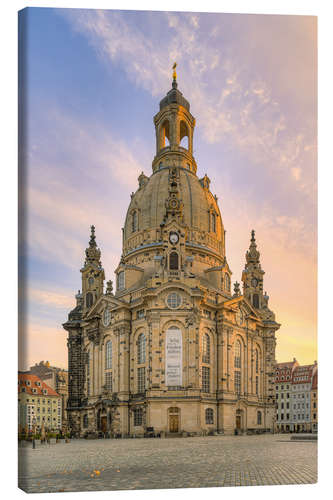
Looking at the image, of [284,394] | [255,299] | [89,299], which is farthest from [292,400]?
[89,299]

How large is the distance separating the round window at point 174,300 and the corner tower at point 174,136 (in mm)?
22124

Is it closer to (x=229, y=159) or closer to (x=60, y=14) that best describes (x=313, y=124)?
(x=229, y=159)

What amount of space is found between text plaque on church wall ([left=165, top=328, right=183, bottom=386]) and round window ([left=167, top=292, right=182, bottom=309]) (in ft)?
7.14

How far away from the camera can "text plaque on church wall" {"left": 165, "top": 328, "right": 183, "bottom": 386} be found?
4725cm

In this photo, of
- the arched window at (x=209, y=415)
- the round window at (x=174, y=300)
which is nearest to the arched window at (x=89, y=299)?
the round window at (x=174, y=300)

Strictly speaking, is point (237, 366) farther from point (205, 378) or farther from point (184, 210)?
point (184, 210)

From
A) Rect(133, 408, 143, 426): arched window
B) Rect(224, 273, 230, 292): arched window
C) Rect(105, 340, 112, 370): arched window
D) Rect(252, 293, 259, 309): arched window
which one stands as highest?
Rect(224, 273, 230, 292): arched window

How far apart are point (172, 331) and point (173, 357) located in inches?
91.5

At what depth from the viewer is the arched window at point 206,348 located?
49.8 metres

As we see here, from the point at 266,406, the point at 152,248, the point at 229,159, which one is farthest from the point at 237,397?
the point at 229,159

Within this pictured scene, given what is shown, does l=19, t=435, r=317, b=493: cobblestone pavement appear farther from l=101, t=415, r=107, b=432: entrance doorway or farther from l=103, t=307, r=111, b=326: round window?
l=103, t=307, r=111, b=326: round window

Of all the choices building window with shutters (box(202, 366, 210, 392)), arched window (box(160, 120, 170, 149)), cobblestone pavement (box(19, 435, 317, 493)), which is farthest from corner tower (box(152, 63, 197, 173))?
cobblestone pavement (box(19, 435, 317, 493))

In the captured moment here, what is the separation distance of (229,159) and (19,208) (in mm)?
9457

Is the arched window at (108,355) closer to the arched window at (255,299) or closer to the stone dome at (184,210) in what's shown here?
the stone dome at (184,210)
